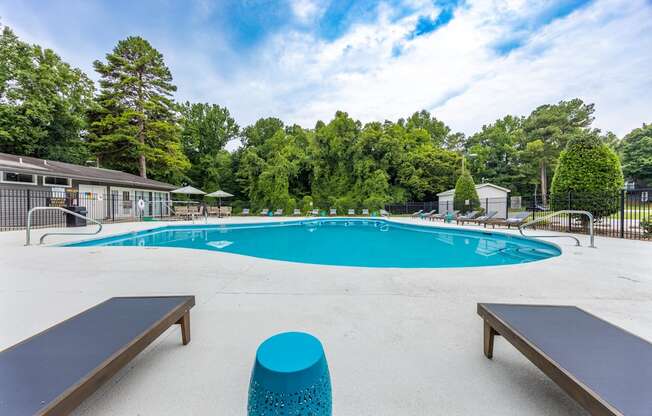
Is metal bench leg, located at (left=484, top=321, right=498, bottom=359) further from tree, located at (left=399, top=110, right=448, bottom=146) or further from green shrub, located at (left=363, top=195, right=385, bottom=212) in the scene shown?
tree, located at (left=399, top=110, right=448, bottom=146)

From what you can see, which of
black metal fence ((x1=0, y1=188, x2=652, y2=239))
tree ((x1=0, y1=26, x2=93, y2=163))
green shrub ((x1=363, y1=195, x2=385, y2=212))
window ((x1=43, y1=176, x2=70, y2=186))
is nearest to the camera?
black metal fence ((x1=0, y1=188, x2=652, y2=239))

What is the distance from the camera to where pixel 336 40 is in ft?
42.1

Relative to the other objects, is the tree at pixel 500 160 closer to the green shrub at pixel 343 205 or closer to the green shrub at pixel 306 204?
the green shrub at pixel 343 205

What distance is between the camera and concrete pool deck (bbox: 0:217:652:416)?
1.49 metres

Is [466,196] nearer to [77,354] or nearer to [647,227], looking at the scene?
[647,227]

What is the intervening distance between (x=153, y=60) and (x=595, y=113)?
138 feet

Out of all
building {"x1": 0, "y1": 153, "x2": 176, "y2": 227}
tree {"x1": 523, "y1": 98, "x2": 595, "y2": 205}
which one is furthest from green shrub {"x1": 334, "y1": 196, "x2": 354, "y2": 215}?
tree {"x1": 523, "y1": 98, "x2": 595, "y2": 205}

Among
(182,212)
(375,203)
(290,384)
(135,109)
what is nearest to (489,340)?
(290,384)

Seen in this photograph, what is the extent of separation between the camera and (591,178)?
8703 millimetres

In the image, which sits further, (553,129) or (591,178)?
(553,129)

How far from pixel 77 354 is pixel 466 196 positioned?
17389mm

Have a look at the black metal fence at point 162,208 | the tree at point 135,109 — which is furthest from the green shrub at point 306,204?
the tree at point 135,109

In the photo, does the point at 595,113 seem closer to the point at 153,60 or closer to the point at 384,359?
the point at 384,359

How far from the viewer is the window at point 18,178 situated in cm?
1086
